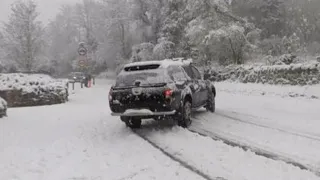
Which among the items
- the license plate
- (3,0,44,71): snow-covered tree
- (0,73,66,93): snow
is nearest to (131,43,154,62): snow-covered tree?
(3,0,44,71): snow-covered tree

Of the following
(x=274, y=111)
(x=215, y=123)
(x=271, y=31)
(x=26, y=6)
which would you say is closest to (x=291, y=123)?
(x=215, y=123)

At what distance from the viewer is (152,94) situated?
1055cm

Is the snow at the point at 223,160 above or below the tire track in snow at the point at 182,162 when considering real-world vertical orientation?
above

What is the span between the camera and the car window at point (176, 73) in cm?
1137

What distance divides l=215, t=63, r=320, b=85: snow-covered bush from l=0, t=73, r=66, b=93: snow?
11489 mm

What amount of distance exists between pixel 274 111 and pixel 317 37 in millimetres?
34647

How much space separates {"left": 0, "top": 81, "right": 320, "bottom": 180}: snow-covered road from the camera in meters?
6.91

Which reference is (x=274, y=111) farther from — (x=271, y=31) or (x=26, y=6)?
(x=26, y=6)

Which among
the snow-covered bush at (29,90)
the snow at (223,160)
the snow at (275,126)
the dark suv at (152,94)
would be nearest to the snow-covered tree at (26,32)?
the snow-covered bush at (29,90)

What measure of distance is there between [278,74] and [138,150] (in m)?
15.2

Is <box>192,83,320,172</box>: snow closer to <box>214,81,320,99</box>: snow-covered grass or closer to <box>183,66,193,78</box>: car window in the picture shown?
<box>214,81,320,99</box>: snow-covered grass

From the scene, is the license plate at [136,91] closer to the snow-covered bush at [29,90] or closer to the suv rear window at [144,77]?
the suv rear window at [144,77]

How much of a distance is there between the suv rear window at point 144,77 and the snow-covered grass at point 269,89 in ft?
32.4

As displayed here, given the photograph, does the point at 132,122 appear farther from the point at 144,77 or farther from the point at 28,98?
the point at 28,98
